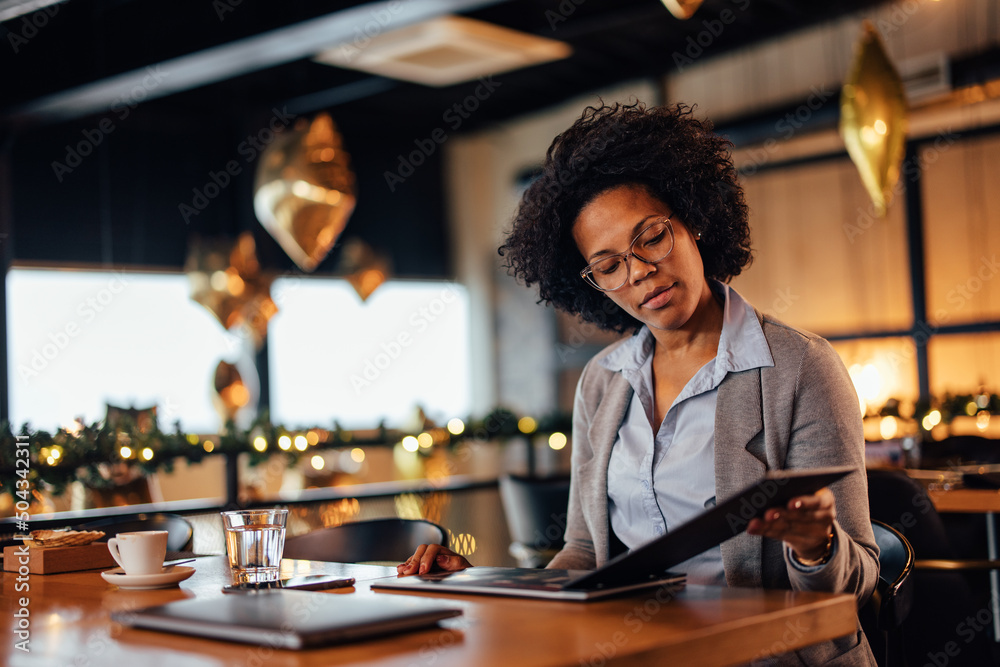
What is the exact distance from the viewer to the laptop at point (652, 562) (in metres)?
1.13

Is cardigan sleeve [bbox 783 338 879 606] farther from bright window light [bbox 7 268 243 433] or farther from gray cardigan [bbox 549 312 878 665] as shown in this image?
bright window light [bbox 7 268 243 433]

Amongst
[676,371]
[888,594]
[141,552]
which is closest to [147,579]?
[141,552]

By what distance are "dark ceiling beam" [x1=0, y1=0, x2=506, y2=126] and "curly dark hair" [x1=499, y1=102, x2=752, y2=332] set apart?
2.47 metres

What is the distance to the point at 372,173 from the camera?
9219 mm

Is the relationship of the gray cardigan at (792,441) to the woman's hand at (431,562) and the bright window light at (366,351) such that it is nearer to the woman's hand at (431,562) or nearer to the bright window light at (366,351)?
the woman's hand at (431,562)

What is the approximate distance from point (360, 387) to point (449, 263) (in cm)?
154

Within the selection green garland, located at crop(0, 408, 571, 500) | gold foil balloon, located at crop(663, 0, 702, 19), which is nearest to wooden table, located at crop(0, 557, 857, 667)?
green garland, located at crop(0, 408, 571, 500)

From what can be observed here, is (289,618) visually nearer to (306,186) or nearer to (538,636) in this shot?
(538,636)

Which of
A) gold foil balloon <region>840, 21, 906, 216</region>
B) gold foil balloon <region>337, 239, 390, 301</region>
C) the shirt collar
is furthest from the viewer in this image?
gold foil balloon <region>337, 239, 390, 301</region>

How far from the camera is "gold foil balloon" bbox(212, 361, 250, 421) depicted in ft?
19.2

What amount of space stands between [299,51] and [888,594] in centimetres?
397

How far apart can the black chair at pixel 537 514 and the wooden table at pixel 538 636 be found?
1.93 m

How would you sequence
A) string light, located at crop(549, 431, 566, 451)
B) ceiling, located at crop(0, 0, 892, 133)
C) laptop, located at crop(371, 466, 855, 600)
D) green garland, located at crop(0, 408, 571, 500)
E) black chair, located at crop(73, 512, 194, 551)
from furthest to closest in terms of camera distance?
ceiling, located at crop(0, 0, 892, 133) < string light, located at crop(549, 431, 566, 451) < green garland, located at crop(0, 408, 571, 500) < black chair, located at crop(73, 512, 194, 551) < laptop, located at crop(371, 466, 855, 600)

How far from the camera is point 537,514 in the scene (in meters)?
3.26
